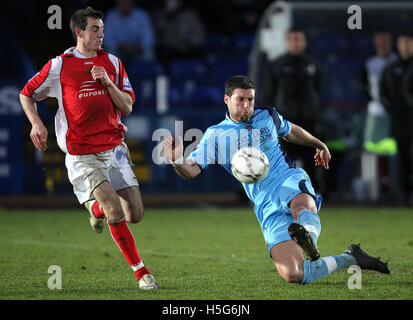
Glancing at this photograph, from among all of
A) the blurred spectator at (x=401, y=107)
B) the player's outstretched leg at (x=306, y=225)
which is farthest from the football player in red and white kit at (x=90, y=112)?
the blurred spectator at (x=401, y=107)

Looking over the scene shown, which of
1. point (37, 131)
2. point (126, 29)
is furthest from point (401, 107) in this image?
point (37, 131)

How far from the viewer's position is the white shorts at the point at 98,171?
21.9 ft

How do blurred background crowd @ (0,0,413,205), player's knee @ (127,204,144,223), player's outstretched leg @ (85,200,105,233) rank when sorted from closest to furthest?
1. player's knee @ (127,204,144,223)
2. player's outstretched leg @ (85,200,105,233)
3. blurred background crowd @ (0,0,413,205)

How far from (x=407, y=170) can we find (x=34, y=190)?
5971 millimetres

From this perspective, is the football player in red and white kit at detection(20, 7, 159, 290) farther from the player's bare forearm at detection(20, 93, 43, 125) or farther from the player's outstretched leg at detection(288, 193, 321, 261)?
the player's outstretched leg at detection(288, 193, 321, 261)

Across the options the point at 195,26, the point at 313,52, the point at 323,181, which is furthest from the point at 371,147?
the point at 195,26

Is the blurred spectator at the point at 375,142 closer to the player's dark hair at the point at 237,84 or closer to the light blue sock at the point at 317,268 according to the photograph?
the player's dark hair at the point at 237,84

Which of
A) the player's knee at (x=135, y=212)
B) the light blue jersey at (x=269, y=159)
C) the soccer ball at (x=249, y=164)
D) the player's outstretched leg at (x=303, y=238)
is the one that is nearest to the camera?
the player's outstretched leg at (x=303, y=238)

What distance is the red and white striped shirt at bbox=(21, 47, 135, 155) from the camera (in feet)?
22.1

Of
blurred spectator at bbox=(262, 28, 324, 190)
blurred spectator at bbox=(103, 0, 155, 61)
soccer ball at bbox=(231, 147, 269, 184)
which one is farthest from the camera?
blurred spectator at bbox=(103, 0, 155, 61)

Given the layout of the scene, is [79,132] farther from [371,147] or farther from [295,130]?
[371,147]

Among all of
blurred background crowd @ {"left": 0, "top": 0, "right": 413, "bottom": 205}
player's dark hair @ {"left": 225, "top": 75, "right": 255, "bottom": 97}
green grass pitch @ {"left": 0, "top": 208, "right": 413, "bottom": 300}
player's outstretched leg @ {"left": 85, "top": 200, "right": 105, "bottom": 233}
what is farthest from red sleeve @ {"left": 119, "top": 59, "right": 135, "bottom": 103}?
blurred background crowd @ {"left": 0, "top": 0, "right": 413, "bottom": 205}

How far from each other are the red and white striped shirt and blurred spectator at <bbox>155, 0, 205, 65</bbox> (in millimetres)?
10552

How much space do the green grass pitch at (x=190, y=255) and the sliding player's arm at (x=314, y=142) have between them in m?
0.92
